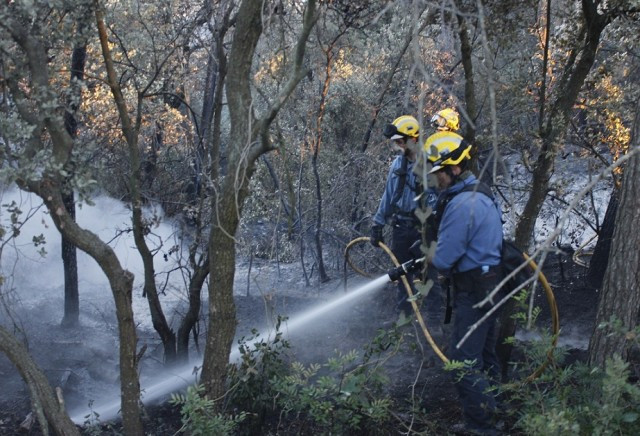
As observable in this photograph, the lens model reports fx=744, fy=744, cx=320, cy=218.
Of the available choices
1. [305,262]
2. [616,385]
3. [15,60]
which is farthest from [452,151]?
[305,262]

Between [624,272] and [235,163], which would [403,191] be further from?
[624,272]

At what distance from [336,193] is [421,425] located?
392cm

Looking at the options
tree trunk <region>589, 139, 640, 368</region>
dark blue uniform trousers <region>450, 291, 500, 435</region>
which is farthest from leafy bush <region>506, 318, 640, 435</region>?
dark blue uniform trousers <region>450, 291, 500, 435</region>

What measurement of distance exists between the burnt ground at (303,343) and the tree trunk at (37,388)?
0.67 m

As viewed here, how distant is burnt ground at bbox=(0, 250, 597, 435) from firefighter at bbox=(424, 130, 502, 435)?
12.8 inches

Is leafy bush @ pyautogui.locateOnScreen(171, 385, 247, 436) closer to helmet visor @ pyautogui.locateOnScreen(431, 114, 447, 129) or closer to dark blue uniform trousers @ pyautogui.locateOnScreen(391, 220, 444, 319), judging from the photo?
dark blue uniform trousers @ pyautogui.locateOnScreen(391, 220, 444, 319)

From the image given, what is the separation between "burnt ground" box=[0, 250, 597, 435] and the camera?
573 cm

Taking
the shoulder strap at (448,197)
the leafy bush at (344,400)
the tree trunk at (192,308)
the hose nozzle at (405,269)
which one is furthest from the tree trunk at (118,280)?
the shoulder strap at (448,197)

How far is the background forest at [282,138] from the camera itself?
14.4 feet

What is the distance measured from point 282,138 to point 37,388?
2219 mm

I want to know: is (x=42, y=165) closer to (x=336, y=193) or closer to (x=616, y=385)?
(x=616, y=385)

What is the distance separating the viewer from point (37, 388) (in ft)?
15.4

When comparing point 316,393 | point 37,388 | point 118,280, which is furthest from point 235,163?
point 37,388

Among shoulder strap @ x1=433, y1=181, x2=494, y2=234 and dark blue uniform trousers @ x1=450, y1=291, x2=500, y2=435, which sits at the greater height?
shoulder strap @ x1=433, y1=181, x2=494, y2=234
